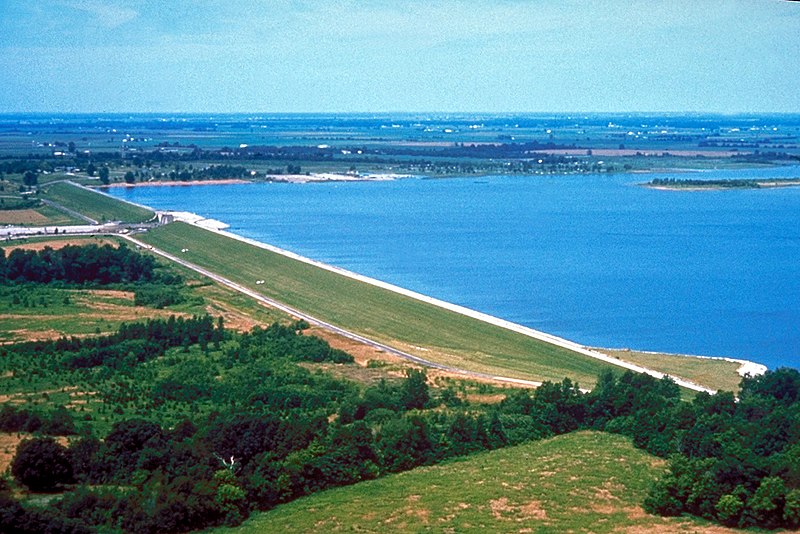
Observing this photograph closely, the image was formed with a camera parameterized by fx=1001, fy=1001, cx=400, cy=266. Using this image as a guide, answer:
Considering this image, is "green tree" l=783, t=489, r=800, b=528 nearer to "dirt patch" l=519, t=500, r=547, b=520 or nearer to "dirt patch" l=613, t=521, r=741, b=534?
"dirt patch" l=613, t=521, r=741, b=534

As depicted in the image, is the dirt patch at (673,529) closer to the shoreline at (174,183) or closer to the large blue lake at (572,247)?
the large blue lake at (572,247)

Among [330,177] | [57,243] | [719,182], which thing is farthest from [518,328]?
[330,177]

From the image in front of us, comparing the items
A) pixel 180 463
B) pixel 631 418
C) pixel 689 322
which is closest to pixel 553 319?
pixel 689 322

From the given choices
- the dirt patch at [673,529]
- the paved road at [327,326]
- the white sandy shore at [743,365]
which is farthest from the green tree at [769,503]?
the white sandy shore at [743,365]

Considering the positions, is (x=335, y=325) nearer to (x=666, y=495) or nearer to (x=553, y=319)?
(x=553, y=319)

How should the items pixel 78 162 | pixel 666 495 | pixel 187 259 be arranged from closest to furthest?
pixel 666 495
pixel 187 259
pixel 78 162
